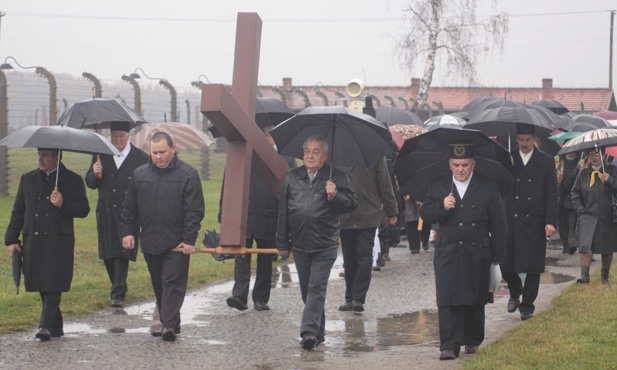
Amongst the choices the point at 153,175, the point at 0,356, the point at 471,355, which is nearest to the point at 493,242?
the point at 471,355

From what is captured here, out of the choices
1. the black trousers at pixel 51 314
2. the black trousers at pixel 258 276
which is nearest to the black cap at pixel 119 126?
the black trousers at pixel 258 276

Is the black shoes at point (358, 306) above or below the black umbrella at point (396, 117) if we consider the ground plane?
below

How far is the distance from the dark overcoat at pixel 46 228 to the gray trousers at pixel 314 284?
1.93 m

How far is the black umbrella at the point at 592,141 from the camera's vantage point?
11.8 meters

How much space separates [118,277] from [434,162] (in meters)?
3.83

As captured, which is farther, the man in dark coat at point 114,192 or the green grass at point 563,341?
the man in dark coat at point 114,192

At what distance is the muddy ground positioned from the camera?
8.27 m

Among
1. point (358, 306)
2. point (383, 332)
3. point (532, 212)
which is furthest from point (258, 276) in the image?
point (532, 212)

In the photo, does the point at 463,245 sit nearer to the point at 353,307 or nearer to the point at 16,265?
the point at 353,307

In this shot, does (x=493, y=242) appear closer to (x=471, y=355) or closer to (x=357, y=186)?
(x=471, y=355)

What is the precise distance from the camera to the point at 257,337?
9391mm

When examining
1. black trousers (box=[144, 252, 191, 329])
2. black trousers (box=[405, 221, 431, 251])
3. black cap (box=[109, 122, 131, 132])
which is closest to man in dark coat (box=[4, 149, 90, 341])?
black trousers (box=[144, 252, 191, 329])

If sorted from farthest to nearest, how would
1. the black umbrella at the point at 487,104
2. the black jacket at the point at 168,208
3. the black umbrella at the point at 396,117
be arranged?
the black umbrella at the point at 396,117, the black umbrella at the point at 487,104, the black jacket at the point at 168,208

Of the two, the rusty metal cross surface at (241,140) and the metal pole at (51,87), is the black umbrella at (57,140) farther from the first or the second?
the metal pole at (51,87)
